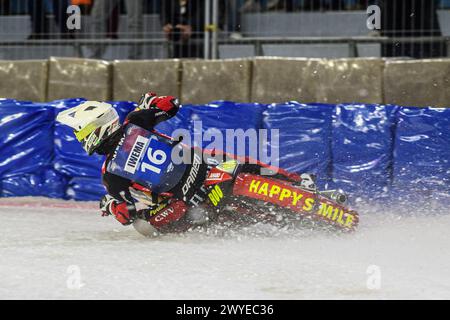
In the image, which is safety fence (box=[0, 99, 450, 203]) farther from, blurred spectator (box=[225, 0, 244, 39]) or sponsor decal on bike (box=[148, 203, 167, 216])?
sponsor decal on bike (box=[148, 203, 167, 216])

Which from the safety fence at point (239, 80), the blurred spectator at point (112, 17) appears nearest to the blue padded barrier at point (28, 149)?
the safety fence at point (239, 80)

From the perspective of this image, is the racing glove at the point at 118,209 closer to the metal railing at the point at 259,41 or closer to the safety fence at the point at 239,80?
the safety fence at the point at 239,80

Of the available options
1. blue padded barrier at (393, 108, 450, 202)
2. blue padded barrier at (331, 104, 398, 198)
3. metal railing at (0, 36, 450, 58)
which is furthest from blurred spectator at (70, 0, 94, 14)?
blue padded barrier at (393, 108, 450, 202)

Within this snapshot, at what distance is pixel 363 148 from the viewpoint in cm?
980

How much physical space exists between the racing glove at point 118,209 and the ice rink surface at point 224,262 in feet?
0.63

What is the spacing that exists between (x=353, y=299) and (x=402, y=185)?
14.9ft

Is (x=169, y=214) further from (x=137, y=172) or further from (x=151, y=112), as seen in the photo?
(x=151, y=112)

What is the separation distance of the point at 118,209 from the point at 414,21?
419 cm

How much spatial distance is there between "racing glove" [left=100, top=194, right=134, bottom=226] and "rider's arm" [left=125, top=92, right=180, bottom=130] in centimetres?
66

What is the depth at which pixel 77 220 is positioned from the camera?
29.7 feet

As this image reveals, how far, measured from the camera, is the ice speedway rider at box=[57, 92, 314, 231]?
298 inches

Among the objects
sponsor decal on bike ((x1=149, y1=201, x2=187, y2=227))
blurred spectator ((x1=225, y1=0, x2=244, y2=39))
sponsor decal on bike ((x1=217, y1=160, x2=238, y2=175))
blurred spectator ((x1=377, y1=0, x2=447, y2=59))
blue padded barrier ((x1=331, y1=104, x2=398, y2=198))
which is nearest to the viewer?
sponsor decal on bike ((x1=149, y1=201, x2=187, y2=227))
